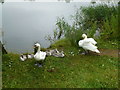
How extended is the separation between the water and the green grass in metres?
2.36

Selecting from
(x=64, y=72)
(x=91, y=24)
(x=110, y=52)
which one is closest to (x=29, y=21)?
(x=91, y=24)

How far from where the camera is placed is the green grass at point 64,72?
566 cm

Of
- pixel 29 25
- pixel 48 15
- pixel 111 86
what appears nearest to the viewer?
pixel 111 86

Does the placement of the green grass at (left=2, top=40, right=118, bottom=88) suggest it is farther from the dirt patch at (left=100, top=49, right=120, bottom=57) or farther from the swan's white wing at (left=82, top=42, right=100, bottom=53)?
the dirt patch at (left=100, top=49, right=120, bottom=57)

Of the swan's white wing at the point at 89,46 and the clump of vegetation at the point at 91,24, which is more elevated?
the clump of vegetation at the point at 91,24

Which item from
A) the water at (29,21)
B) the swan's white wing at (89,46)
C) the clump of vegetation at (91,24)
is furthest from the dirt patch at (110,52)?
A: the water at (29,21)

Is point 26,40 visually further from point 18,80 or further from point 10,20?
point 18,80

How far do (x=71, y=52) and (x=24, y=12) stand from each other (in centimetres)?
652

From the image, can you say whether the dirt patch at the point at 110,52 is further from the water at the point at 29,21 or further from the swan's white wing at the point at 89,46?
the water at the point at 29,21

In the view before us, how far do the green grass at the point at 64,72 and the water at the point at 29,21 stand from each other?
236cm

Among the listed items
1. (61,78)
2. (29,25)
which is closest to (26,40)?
(29,25)

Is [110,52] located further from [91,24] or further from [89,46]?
[91,24]

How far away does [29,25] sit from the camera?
1210cm

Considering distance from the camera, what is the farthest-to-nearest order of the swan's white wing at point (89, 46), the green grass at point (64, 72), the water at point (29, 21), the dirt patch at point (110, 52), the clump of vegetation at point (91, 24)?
the water at point (29, 21), the clump of vegetation at point (91, 24), the dirt patch at point (110, 52), the swan's white wing at point (89, 46), the green grass at point (64, 72)
